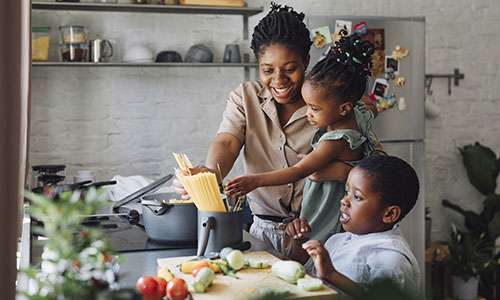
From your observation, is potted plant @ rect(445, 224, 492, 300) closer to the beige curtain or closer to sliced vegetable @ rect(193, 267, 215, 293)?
sliced vegetable @ rect(193, 267, 215, 293)

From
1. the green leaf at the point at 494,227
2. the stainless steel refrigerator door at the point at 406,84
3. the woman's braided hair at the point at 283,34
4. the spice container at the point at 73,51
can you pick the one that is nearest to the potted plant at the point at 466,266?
the green leaf at the point at 494,227

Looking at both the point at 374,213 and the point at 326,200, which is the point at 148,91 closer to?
the point at 326,200

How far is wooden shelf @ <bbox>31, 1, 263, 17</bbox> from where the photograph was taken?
3.36 m

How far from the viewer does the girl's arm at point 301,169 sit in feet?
5.10

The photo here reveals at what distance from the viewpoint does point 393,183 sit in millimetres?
1526

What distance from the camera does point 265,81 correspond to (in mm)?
1867

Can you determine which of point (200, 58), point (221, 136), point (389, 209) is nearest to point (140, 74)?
point (200, 58)

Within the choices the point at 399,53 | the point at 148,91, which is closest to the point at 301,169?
the point at 399,53

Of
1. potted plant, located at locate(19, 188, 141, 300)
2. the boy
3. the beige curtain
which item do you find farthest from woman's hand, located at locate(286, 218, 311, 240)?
potted plant, located at locate(19, 188, 141, 300)

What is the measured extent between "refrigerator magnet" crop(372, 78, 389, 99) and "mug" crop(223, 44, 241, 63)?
0.86 meters

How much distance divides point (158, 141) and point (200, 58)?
1.98ft

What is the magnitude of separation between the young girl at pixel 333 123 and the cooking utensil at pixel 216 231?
17.7 inches

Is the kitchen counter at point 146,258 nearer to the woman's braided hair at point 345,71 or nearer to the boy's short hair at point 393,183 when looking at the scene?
the boy's short hair at point 393,183

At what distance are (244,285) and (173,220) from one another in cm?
→ 42
